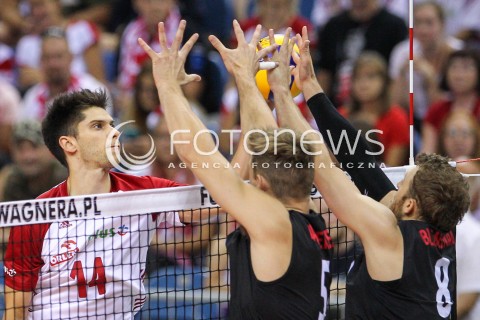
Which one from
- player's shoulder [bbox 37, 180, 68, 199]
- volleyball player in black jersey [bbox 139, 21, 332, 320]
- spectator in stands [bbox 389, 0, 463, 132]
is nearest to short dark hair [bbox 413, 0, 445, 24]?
spectator in stands [bbox 389, 0, 463, 132]

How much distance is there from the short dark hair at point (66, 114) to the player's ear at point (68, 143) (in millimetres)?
28

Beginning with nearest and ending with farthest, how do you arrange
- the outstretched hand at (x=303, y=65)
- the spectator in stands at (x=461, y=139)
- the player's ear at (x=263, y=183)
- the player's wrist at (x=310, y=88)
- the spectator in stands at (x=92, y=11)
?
the player's ear at (x=263, y=183) < the outstretched hand at (x=303, y=65) < the player's wrist at (x=310, y=88) < the spectator in stands at (x=461, y=139) < the spectator in stands at (x=92, y=11)

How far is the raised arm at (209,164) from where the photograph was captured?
4.93 m

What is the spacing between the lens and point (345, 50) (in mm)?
12125

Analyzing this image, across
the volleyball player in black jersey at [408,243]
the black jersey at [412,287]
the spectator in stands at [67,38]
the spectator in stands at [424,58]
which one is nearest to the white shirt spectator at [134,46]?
the spectator in stands at [67,38]

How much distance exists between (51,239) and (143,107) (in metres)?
5.76

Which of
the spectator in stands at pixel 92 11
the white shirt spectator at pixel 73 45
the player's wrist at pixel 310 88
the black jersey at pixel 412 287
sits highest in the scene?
the spectator in stands at pixel 92 11

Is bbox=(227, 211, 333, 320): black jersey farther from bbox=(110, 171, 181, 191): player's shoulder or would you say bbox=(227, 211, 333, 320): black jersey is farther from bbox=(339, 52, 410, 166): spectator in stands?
bbox=(339, 52, 410, 166): spectator in stands

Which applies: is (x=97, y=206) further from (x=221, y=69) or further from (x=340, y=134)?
(x=221, y=69)

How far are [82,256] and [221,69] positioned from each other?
650cm

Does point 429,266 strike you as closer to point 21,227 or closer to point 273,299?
point 273,299

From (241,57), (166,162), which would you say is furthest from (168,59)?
(166,162)

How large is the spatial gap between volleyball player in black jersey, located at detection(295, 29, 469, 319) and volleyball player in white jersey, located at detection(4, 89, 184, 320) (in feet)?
4.64

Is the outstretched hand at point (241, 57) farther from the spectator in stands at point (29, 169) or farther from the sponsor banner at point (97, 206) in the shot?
the spectator in stands at point (29, 169)
